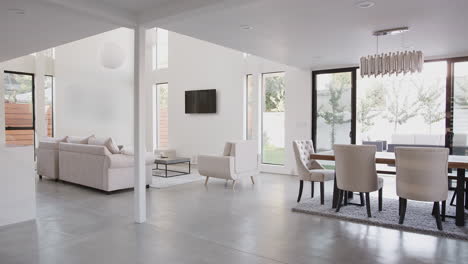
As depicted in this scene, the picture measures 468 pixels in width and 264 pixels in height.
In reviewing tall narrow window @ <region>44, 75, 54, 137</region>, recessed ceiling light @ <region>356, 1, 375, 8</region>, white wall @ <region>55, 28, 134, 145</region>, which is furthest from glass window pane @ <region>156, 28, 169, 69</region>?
recessed ceiling light @ <region>356, 1, 375, 8</region>

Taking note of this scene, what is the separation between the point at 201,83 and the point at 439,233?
23.2 ft

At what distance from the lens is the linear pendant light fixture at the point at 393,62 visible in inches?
173

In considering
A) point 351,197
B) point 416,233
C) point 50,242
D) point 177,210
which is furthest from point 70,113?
point 416,233

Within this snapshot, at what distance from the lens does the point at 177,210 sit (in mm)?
4703

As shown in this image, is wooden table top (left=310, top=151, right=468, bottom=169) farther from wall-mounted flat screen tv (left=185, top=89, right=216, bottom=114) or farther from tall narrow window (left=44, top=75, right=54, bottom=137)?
tall narrow window (left=44, top=75, right=54, bottom=137)

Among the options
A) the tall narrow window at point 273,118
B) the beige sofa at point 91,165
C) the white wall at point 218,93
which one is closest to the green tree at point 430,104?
the white wall at point 218,93

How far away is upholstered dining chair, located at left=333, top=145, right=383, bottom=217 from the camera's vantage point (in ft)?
13.6

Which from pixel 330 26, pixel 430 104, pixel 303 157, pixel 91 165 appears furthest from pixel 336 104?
pixel 430 104

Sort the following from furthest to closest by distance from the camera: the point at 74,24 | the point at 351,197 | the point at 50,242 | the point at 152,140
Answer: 1. the point at 152,140
2. the point at 351,197
3. the point at 74,24
4. the point at 50,242

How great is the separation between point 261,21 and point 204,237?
2600 mm

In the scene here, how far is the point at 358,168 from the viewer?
4.20 meters

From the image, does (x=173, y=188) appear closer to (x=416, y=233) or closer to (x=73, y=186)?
(x=73, y=186)

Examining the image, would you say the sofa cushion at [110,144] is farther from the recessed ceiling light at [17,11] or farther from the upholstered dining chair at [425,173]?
the upholstered dining chair at [425,173]

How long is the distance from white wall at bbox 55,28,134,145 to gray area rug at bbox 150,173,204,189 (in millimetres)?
3844
